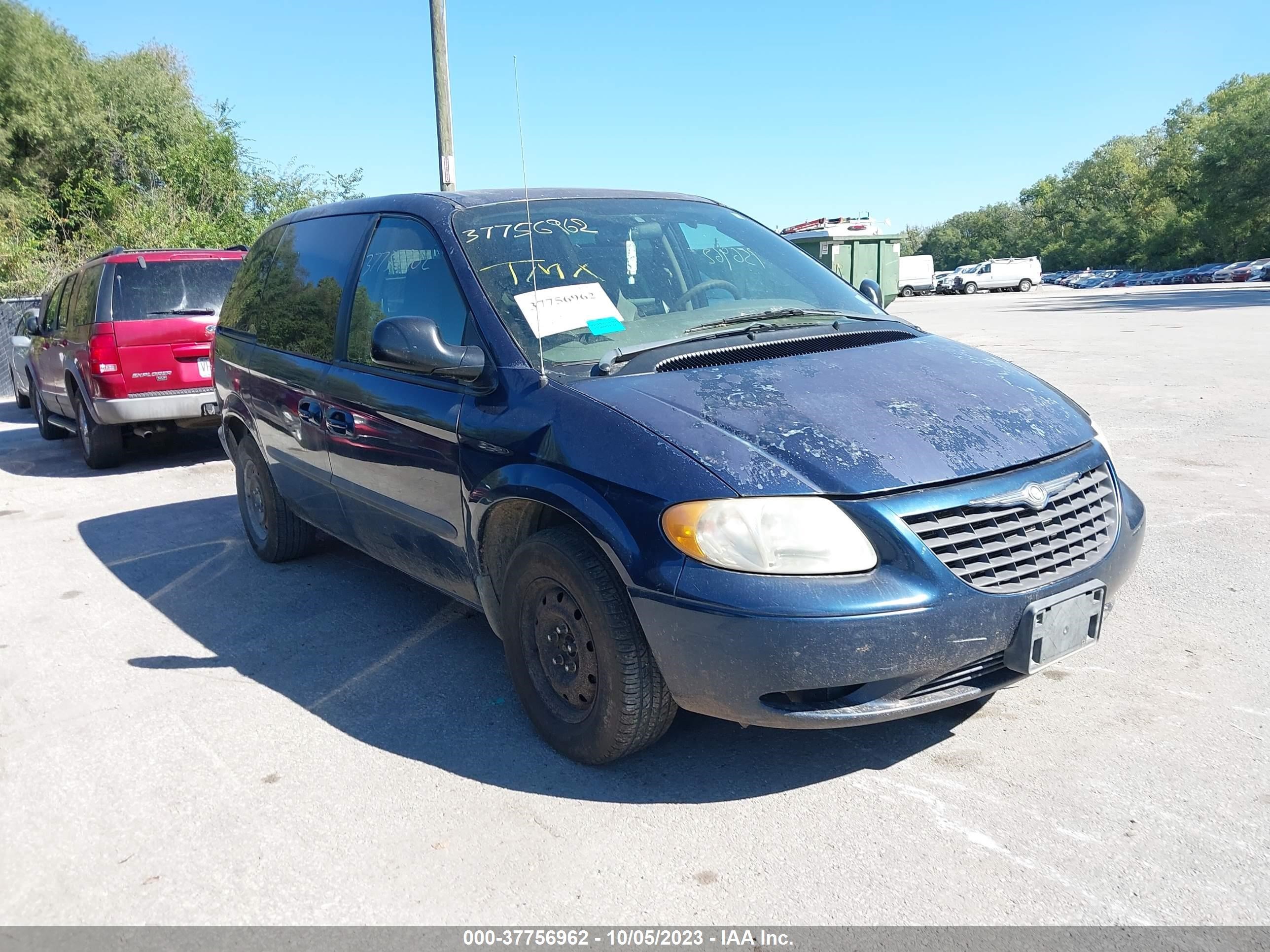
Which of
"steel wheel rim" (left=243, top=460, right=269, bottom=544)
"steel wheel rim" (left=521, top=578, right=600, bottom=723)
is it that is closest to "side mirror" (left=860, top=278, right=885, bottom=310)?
"steel wheel rim" (left=521, top=578, right=600, bottom=723)

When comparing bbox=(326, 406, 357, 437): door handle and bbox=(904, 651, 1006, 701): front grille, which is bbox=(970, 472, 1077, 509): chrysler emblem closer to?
bbox=(904, 651, 1006, 701): front grille

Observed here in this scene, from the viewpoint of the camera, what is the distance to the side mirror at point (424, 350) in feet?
10.8

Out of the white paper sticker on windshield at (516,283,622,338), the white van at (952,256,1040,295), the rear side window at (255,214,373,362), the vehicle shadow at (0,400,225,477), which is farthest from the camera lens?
the white van at (952,256,1040,295)

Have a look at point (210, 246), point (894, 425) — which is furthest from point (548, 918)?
point (210, 246)

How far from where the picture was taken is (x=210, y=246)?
19.0 metres

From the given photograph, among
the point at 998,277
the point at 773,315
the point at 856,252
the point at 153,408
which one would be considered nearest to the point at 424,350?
the point at 773,315

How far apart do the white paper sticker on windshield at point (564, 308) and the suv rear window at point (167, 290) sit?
5886 millimetres

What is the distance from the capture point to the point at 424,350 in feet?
10.8

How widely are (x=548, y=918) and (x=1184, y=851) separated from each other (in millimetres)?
1650

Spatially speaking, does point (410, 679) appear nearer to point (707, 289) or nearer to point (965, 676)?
point (707, 289)

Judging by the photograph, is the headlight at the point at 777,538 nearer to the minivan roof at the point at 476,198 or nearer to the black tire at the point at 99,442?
the minivan roof at the point at 476,198

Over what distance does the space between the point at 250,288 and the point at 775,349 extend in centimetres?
339

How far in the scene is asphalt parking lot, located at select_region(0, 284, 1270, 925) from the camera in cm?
250

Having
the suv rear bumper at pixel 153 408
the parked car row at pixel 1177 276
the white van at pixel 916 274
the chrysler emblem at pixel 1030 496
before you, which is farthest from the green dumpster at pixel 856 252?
the parked car row at pixel 1177 276
